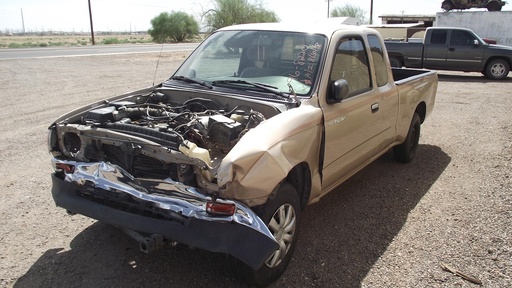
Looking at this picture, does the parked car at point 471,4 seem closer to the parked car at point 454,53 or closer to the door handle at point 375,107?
the parked car at point 454,53

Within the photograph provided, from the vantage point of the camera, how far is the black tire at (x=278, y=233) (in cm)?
306

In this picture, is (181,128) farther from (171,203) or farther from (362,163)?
(362,163)

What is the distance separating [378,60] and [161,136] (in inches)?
115

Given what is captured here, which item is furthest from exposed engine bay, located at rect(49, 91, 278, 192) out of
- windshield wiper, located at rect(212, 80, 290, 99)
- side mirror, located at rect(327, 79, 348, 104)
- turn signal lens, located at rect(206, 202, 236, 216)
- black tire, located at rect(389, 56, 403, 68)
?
black tire, located at rect(389, 56, 403, 68)

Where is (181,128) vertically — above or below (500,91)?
above

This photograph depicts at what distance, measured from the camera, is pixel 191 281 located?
329 cm

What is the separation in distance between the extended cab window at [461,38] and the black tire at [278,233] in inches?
597

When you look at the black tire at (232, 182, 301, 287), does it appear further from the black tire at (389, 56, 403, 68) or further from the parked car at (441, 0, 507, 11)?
the parked car at (441, 0, 507, 11)

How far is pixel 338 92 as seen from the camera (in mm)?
3725

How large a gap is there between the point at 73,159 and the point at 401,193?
355cm

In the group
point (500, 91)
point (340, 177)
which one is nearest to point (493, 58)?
point (500, 91)

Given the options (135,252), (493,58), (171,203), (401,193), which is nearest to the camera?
(171,203)

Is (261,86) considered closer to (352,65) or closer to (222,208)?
(352,65)

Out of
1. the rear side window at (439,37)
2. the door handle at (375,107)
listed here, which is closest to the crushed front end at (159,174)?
Result: the door handle at (375,107)
